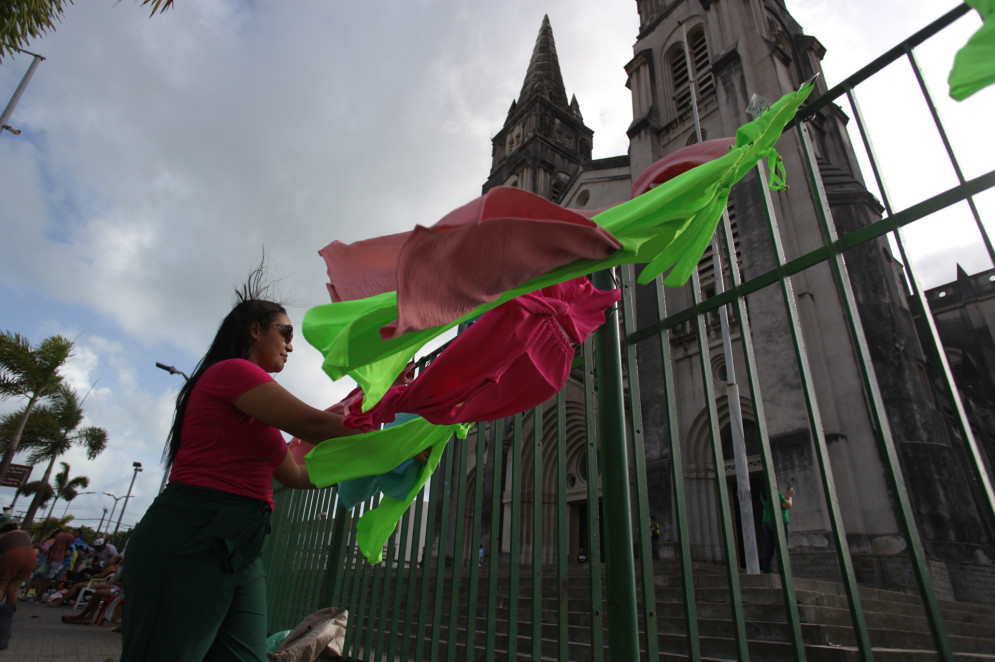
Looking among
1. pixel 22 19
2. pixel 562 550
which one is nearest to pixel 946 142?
pixel 562 550

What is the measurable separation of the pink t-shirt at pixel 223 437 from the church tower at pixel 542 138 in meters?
22.4

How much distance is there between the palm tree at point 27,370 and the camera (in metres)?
18.8

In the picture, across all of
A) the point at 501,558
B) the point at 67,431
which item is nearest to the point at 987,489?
the point at 501,558

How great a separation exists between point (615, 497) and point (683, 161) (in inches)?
50.4

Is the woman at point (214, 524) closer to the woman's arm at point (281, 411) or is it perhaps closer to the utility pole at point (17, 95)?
the woman's arm at point (281, 411)

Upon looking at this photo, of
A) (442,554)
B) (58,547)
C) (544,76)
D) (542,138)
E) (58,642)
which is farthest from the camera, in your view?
(544,76)

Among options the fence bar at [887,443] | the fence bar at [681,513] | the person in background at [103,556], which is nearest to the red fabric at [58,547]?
the person in background at [103,556]

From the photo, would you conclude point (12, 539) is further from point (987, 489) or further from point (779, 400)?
point (779, 400)

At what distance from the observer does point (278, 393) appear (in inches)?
65.7

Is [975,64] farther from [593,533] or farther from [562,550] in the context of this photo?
[562,550]

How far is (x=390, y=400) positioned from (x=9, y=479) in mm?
22922

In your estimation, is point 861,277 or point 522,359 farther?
point 861,277

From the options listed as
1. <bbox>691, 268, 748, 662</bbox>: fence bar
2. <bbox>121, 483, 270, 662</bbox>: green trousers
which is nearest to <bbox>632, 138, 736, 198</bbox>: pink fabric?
<bbox>691, 268, 748, 662</bbox>: fence bar

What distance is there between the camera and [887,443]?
1372mm
